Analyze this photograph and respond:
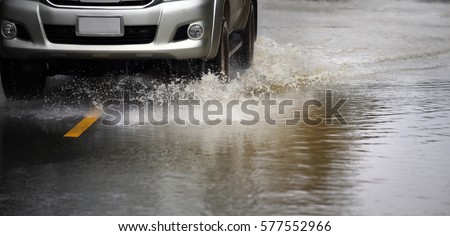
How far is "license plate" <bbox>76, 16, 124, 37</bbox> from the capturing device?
11.8 m

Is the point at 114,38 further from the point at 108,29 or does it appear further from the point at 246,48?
the point at 246,48

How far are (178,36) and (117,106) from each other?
841 mm

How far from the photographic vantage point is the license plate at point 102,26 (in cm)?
1178

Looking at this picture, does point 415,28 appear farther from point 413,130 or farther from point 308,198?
point 308,198

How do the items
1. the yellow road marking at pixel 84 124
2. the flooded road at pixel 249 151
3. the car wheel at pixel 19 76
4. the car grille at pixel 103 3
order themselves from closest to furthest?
1. the flooded road at pixel 249 151
2. the yellow road marking at pixel 84 124
3. the car grille at pixel 103 3
4. the car wheel at pixel 19 76

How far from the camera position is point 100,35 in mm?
11812

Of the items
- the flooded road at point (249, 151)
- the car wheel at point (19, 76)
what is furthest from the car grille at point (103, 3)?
the flooded road at point (249, 151)

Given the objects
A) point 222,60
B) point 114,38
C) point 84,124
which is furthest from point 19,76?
point 222,60

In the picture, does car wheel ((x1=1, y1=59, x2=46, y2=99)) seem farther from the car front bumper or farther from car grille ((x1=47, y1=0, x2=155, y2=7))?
car grille ((x1=47, y1=0, x2=155, y2=7))

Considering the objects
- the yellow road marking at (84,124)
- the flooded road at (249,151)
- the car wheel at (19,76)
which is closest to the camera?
the flooded road at (249,151)

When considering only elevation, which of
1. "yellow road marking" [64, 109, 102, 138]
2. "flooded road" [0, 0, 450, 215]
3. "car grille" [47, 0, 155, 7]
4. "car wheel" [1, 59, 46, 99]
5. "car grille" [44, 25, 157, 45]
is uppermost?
"car grille" [47, 0, 155, 7]

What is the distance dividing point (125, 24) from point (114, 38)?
7.1 inches

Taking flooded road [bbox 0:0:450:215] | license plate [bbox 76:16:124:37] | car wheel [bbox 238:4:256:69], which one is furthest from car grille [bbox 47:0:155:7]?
car wheel [bbox 238:4:256:69]

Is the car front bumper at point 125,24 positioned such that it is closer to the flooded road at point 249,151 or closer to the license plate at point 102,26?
the license plate at point 102,26
